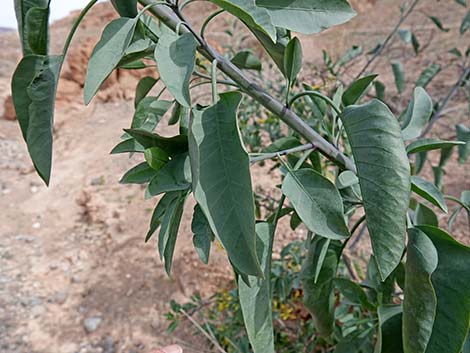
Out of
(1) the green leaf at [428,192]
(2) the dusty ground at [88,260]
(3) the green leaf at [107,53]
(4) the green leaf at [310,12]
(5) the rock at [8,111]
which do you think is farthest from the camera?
(5) the rock at [8,111]

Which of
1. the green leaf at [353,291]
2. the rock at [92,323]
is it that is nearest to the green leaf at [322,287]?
the green leaf at [353,291]

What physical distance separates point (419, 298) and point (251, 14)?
300 mm

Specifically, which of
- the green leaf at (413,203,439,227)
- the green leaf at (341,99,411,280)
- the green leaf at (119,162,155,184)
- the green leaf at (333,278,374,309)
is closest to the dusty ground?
the green leaf at (333,278,374,309)

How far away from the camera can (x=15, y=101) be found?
1.39 ft

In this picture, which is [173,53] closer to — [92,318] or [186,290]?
[186,290]

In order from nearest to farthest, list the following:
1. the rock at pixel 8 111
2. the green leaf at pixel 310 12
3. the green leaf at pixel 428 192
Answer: the green leaf at pixel 310 12 < the green leaf at pixel 428 192 < the rock at pixel 8 111

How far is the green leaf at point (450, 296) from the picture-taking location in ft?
1.49

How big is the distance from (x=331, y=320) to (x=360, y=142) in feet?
1.21

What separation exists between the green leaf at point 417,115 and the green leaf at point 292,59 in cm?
21

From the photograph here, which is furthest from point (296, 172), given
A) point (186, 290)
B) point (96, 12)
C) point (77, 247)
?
point (96, 12)

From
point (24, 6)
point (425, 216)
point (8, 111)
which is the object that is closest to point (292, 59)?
point (24, 6)

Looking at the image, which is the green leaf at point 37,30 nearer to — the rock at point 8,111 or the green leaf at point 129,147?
the green leaf at point 129,147

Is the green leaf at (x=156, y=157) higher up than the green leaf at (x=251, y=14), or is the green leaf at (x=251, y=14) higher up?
the green leaf at (x=251, y=14)

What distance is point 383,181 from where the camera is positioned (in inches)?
15.3
